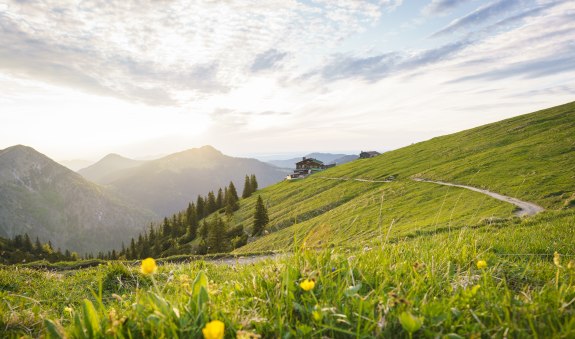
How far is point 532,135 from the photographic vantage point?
195ft

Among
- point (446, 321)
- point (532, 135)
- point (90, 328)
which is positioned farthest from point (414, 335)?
point (532, 135)

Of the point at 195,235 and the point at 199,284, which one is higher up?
the point at 199,284

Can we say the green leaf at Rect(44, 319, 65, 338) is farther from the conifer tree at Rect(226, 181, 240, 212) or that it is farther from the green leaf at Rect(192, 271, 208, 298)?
the conifer tree at Rect(226, 181, 240, 212)

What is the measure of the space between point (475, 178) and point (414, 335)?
47199 millimetres

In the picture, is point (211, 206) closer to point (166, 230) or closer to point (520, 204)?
point (166, 230)

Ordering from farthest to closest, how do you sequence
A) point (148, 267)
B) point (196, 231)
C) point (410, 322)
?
point (196, 231)
point (148, 267)
point (410, 322)

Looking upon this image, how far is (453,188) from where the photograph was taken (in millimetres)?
43125

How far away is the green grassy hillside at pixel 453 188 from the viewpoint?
26516 mm

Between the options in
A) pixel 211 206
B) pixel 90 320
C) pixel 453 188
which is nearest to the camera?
pixel 90 320

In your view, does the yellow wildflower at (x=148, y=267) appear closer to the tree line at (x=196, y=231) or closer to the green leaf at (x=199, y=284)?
the green leaf at (x=199, y=284)

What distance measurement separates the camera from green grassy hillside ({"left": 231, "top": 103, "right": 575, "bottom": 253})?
26516 mm

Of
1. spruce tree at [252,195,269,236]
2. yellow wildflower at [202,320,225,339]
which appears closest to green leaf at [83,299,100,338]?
yellow wildflower at [202,320,225,339]

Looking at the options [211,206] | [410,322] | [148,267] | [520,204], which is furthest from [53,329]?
[211,206]

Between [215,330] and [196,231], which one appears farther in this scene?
[196,231]
